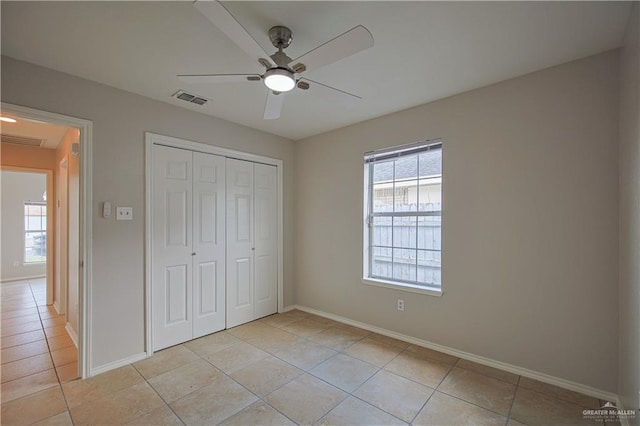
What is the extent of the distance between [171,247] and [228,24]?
92.6 inches

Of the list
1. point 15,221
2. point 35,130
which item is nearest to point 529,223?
point 35,130

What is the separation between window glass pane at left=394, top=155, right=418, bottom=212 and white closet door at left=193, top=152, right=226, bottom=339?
208cm

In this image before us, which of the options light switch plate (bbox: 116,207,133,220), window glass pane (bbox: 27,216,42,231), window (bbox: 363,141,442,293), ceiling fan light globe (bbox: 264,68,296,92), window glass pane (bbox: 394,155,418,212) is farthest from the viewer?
window glass pane (bbox: 27,216,42,231)

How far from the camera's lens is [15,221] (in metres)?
6.23

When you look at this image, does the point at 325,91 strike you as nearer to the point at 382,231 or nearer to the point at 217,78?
the point at 217,78

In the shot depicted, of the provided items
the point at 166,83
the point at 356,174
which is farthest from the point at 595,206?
the point at 166,83

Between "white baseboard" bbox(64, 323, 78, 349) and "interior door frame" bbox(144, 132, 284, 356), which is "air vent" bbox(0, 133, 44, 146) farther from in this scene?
"white baseboard" bbox(64, 323, 78, 349)

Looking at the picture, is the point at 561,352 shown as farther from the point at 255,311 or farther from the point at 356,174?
the point at 255,311

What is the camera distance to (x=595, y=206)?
2.05 meters

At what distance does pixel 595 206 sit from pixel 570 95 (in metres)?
0.87

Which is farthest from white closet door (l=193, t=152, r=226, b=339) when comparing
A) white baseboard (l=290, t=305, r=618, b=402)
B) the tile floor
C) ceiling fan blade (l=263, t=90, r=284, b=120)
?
white baseboard (l=290, t=305, r=618, b=402)

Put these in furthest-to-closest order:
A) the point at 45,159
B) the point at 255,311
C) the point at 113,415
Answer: the point at 45,159
the point at 255,311
the point at 113,415

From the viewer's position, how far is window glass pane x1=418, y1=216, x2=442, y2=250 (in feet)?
9.49

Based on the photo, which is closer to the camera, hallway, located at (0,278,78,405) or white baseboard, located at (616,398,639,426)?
white baseboard, located at (616,398,639,426)
